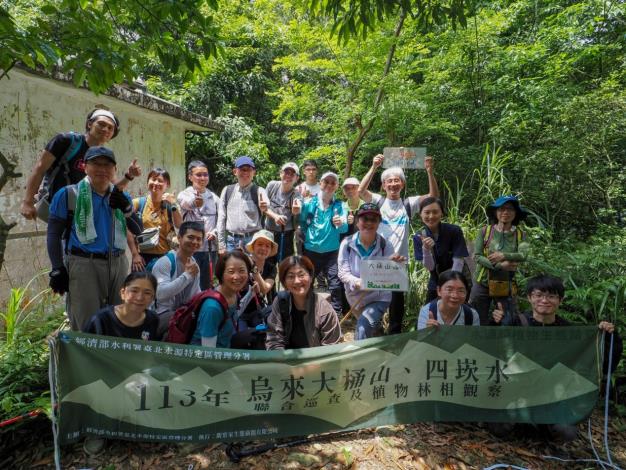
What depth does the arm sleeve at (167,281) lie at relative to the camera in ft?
11.4

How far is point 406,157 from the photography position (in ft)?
16.6

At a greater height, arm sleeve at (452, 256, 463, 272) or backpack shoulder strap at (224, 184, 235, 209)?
backpack shoulder strap at (224, 184, 235, 209)

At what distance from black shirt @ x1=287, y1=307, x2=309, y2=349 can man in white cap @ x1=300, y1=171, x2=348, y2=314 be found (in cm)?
165

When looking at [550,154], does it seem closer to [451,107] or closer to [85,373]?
[451,107]

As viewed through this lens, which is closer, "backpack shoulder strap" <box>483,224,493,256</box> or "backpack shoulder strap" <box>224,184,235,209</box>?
"backpack shoulder strap" <box>483,224,493,256</box>

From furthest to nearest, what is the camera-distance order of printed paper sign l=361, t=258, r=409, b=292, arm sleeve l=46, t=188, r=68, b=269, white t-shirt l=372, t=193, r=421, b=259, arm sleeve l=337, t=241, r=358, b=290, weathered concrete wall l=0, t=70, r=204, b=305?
weathered concrete wall l=0, t=70, r=204, b=305
white t-shirt l=372, t=193, r=421, b=259
arm sleeve l=337, t=241, r=358, b=290
printed paper sign l=361, t=258, r=409, b=292
arm sleeve l=46, t=188, r=68, b=269

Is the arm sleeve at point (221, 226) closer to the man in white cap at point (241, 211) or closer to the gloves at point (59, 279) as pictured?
the man in white cap at point (241, 211)

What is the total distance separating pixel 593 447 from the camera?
3.24 metres

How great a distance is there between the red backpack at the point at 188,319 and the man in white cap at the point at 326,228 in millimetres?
2070

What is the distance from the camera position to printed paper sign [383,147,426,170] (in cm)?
500

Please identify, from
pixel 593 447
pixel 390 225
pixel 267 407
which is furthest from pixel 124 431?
pixel 593 447

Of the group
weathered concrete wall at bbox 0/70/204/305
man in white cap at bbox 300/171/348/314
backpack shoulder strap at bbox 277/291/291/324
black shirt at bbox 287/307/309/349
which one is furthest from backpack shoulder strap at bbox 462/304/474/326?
weathered concrete wall at bbox 0/70/204/305

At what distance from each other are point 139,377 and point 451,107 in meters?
8.75

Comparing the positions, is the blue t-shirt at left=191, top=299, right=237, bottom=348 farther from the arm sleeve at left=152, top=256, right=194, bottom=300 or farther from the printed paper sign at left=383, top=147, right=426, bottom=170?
the printed paper sign at left=383, top=147, right=426, bottom=170
